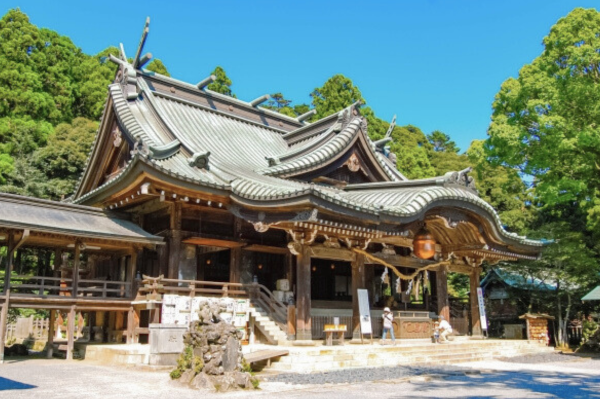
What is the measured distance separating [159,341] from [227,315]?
283 centimetres

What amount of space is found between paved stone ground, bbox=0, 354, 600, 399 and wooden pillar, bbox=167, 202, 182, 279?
12.1 ft

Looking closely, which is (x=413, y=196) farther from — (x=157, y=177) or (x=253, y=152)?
(x=253, y=152)

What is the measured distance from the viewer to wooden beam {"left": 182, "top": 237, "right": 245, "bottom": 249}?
17.3 metres

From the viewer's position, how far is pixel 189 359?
1063 cm

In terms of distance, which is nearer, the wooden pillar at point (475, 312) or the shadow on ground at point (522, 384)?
the shadow on ground at point (522, 384)

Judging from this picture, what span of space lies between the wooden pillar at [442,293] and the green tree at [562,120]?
516 cm

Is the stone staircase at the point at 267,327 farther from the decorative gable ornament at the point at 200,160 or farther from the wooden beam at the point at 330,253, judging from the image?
the decorative gable ornament at the point at 200,160

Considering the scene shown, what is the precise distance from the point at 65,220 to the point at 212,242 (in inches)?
178

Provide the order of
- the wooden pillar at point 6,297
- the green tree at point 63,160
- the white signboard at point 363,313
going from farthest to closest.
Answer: the green tree at point 63,160
the white signboard at point 363,313
the wooden pillar at point 6,297

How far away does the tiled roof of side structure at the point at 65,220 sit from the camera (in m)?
15.0

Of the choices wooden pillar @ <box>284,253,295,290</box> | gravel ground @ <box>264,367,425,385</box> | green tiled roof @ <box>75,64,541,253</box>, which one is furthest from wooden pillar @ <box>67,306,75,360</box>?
gravel ground @ <box>264,367,425,385</box>

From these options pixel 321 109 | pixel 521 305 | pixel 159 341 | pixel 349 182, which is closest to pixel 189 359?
pixel 159 341

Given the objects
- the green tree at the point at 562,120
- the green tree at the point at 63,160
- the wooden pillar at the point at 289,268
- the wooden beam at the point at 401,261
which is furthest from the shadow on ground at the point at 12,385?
the green tree at the point at 63,160

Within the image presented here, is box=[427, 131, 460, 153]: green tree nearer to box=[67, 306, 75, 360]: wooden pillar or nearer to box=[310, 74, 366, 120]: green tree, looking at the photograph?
box=[310, 74, 366, 120]: green tree
